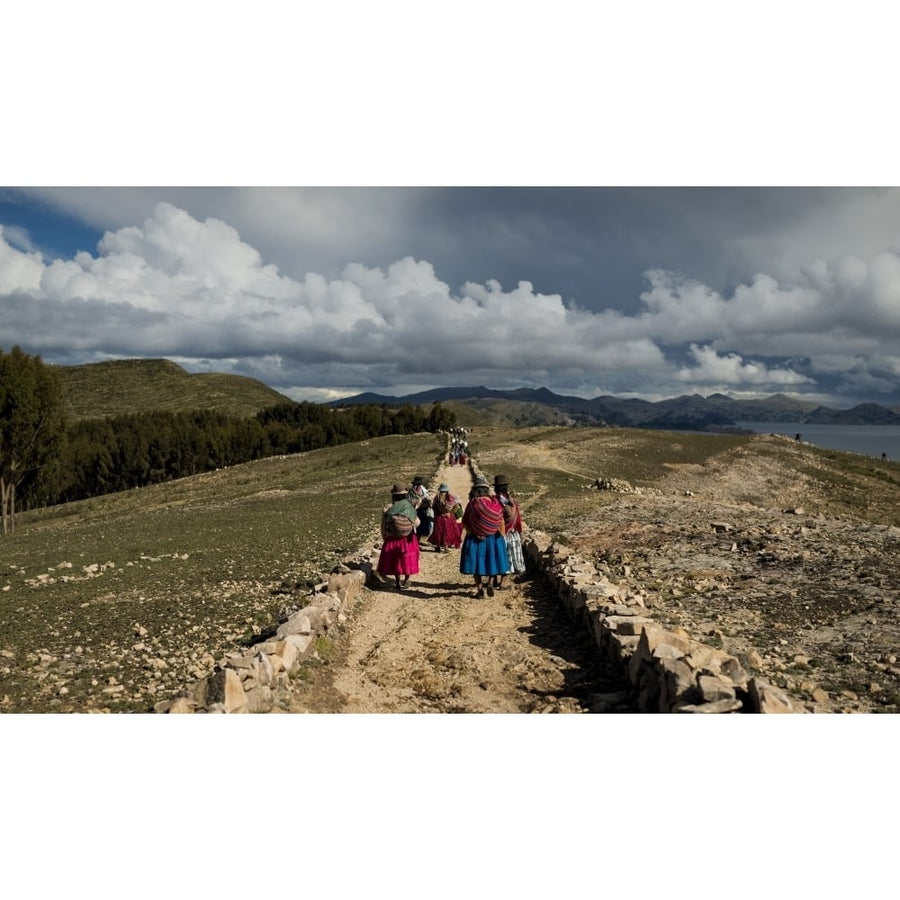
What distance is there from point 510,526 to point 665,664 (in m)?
7.78

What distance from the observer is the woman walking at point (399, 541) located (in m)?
14.4

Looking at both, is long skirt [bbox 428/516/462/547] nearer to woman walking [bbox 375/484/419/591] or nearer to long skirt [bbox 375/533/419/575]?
woman walking [bbox 375/484/419/591]

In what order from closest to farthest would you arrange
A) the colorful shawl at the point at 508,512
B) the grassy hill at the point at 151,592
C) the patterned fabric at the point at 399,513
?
the grassy hill at the point at 151,592 → the patterned fabric at the point at 399,513 → the colorful shawl at the point at 508,512

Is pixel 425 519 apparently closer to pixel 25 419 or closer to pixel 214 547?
pixel 214 547

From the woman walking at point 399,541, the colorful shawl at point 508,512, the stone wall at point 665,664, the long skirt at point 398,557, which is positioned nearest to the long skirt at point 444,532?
the woman walking at point 399,541

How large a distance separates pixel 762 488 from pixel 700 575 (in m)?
46.1

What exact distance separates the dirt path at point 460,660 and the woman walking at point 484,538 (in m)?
0.75

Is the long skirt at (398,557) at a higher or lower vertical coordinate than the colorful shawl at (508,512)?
lower

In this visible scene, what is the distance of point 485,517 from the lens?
13.7 meters

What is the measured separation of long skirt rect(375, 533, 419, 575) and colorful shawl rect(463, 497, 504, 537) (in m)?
1.91

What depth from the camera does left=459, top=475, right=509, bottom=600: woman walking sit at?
1373cm

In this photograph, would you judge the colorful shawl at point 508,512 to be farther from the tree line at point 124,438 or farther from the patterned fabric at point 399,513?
the tree line at point 124,438

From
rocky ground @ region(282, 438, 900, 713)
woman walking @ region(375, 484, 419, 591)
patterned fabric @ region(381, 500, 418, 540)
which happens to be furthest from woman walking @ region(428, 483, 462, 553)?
patterned fabric @ region(381, 500, 418, 540)

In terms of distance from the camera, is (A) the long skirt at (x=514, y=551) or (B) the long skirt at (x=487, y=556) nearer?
(B) the long skirt at (x=487, y=556)
